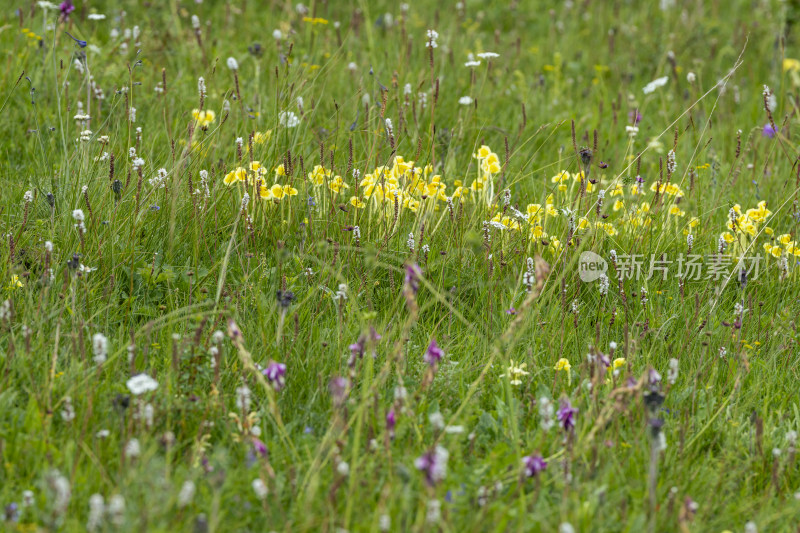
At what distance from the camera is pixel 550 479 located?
1967 millimetres

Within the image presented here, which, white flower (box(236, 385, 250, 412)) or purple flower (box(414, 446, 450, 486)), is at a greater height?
purple flower (box(414, 446, 450, 486))

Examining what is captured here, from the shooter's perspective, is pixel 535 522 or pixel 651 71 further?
pixel 651 71

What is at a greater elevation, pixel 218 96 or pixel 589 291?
pixel 218 96

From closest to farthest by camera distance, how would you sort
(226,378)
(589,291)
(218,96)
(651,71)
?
(226,378) < (589,291) < (218,96) < (651,71)

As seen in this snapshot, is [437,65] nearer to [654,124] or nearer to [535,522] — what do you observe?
[654,124]

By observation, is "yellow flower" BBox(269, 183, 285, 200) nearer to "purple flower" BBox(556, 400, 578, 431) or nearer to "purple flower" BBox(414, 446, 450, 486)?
"purple flower" BBox(556, 400, 578, 431)

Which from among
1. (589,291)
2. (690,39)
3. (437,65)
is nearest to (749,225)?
(589,291)

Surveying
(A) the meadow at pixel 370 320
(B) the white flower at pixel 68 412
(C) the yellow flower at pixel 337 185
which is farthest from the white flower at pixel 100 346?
(C) the yellow flower at pixel 337 185

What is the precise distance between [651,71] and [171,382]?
15.5 feet

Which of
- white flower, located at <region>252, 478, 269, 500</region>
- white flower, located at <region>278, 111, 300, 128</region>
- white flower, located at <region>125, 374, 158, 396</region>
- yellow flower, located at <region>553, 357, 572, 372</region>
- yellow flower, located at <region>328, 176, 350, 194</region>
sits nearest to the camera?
white flower, located at <region>252, 478, 269, 500</region>

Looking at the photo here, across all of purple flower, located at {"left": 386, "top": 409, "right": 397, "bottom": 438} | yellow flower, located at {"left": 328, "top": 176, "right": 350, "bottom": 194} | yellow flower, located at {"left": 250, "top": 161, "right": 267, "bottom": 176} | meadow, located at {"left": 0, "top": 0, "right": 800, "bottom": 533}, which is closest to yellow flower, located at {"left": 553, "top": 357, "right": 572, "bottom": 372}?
meadow, located at {"left": 0, "top": 0, "right": 800, "bottom": 533}

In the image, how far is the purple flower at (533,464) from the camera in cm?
192

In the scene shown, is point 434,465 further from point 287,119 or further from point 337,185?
point 287,119

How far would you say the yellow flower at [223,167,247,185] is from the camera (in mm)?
3062
